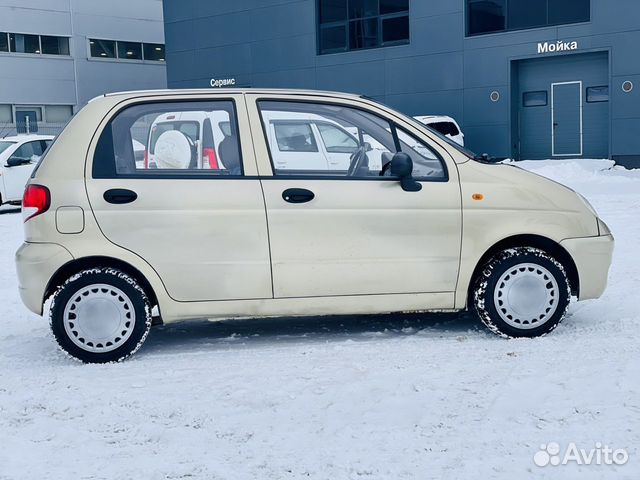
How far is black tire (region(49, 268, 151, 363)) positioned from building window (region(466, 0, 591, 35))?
2390 cm

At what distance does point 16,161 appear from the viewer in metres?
18.6

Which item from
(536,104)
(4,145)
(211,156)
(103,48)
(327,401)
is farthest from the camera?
(103,48)

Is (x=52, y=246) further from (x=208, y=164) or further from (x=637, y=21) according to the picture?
(x=637, y=21)

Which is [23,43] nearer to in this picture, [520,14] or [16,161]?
[520,14]

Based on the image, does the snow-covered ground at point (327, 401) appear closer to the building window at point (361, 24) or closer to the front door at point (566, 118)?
the front door at point (566, 118)

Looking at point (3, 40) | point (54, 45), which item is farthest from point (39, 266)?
point (54, 45)

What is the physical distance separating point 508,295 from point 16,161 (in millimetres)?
14675

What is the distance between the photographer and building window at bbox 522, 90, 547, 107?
28375mm

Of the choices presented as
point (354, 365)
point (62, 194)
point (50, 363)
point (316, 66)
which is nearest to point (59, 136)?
point (62, 194)

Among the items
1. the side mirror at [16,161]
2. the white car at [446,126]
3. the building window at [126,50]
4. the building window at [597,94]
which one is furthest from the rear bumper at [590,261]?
A: the building window at [126,50]

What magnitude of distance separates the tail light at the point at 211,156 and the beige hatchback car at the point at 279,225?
0.02m

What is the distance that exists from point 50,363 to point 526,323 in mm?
3177

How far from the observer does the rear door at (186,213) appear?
19.1 ft

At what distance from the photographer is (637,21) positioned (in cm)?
2598
